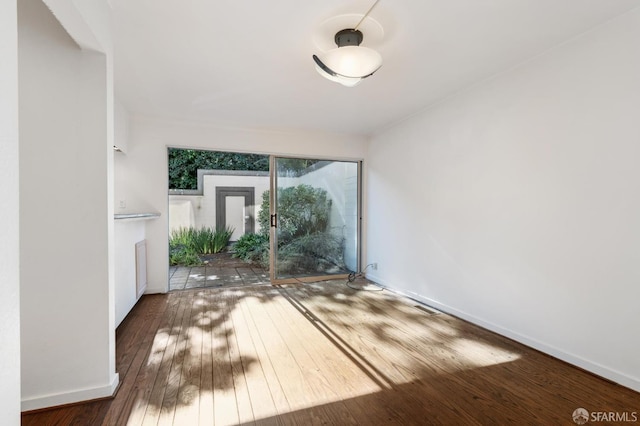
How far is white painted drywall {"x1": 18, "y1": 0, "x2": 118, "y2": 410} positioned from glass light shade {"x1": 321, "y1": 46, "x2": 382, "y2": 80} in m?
1.42

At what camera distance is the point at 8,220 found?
78 cm

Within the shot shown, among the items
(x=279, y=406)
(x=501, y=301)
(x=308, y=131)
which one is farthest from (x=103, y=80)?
(x=501, y=301)

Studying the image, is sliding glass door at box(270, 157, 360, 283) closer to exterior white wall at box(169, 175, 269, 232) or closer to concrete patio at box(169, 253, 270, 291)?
concrete patio at box(169, 253, 270, 291)

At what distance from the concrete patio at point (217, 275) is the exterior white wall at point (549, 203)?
9.62 ft

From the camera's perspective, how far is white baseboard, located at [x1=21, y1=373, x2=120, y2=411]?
1632 millimetres

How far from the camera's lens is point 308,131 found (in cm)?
467

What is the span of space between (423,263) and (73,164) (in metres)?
3.48

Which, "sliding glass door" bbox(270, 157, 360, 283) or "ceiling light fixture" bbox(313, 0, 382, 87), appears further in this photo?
"sliding glass door" bbox(270, 157, 360, 283)

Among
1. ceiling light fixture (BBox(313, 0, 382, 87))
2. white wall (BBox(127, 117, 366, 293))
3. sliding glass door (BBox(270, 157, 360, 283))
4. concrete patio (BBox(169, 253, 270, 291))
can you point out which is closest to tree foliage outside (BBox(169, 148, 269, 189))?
concrete patio (BBox(169, 253, 270, 291))

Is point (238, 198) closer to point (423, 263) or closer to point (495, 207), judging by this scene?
point (423, 263)

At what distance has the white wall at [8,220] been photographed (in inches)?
29.5

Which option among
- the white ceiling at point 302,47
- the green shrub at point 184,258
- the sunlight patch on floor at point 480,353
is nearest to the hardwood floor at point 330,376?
the sunlight patch on floor at point 480,353

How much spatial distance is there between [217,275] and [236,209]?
295 cm

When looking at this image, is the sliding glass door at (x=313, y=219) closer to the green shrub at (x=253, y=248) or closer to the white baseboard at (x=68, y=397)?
the green shrub at (x=253, y=248)
